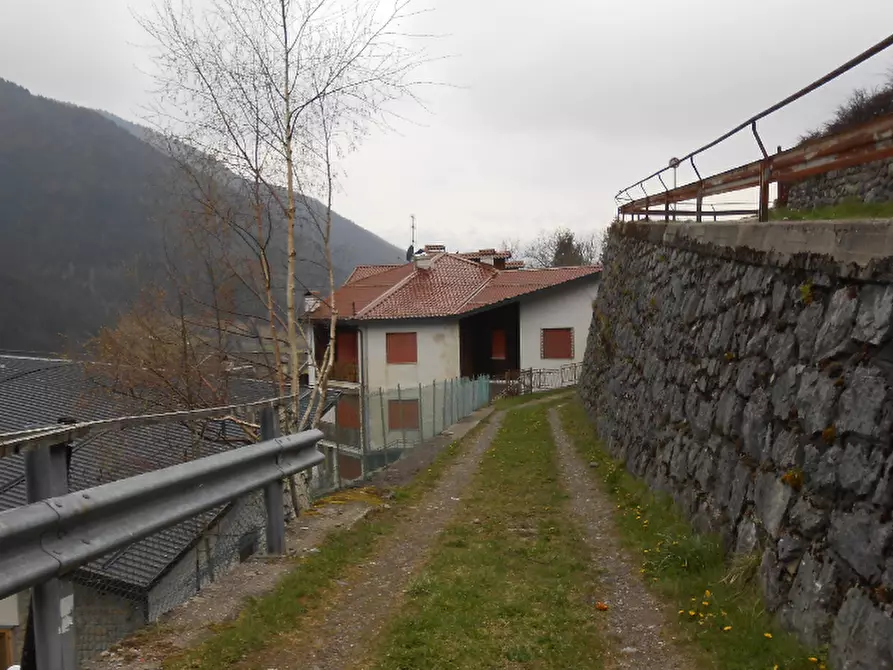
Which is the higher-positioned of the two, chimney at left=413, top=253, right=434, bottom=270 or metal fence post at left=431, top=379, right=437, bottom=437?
chimney at left=413, top=253, right=434, bottom=270

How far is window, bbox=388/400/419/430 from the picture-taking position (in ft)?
72.3

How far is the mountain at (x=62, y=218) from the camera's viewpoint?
58.9m

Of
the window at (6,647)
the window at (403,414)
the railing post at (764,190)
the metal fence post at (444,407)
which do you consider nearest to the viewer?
the railing post at (764,190)

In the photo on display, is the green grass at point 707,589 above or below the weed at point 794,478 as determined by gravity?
below

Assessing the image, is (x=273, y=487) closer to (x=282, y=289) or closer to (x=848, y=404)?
(x=848, y=404)

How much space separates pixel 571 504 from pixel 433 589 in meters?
3.50

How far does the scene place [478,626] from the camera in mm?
4312

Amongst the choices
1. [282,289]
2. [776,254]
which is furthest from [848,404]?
[282,289]

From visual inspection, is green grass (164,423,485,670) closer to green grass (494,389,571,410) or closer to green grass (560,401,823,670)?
green grass (560,401,823,670)

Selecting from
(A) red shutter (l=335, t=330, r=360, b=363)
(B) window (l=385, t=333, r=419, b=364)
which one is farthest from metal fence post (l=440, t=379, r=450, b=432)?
(A) red shutter (l=335, t=330, r=360, b=363)

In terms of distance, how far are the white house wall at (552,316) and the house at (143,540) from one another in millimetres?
18603

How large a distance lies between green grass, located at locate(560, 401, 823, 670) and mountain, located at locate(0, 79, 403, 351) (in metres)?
34.0

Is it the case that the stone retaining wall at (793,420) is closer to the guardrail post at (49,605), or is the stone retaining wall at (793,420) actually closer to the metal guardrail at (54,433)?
the guardrail post at (49,605)

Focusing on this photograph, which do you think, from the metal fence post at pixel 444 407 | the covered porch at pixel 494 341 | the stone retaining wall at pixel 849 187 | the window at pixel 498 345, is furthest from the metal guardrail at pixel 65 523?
the window at pixel 498 345
